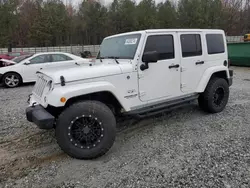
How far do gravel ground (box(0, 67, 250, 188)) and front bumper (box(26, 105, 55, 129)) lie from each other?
618 millimetres

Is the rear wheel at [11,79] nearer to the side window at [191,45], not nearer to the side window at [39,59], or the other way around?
the side window at [39,59]

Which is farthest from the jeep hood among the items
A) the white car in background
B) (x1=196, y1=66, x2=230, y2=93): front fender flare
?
the white car in background

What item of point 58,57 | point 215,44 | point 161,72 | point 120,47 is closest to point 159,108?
point 161,72

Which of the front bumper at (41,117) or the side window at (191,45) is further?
the side window at (191,45)

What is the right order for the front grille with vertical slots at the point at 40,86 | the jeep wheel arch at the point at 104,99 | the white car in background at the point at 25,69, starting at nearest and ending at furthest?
1. the jeep wheel arch at the point at 104,99
2. the front grille with vertical slots at the point at 40,86
3. the white car in background at the point at 25,69

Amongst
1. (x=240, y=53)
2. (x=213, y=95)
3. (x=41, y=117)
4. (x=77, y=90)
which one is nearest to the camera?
(x=41, y=117)

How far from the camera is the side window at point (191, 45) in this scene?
13.5 feet

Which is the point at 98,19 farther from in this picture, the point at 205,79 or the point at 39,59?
the point at 205,79

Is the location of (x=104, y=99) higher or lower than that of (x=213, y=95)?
higher

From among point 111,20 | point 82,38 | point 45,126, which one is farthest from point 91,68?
point 82,38

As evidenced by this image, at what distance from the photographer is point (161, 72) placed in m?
3.76

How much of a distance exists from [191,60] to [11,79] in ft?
23.7

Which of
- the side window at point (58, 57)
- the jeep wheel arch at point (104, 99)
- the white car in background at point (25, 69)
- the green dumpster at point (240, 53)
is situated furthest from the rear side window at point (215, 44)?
the green dumpster at point (240, 53)

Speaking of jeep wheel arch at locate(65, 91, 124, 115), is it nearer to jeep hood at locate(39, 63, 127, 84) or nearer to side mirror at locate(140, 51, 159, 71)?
jeep hood at locate(39, 63, 127, 84)
